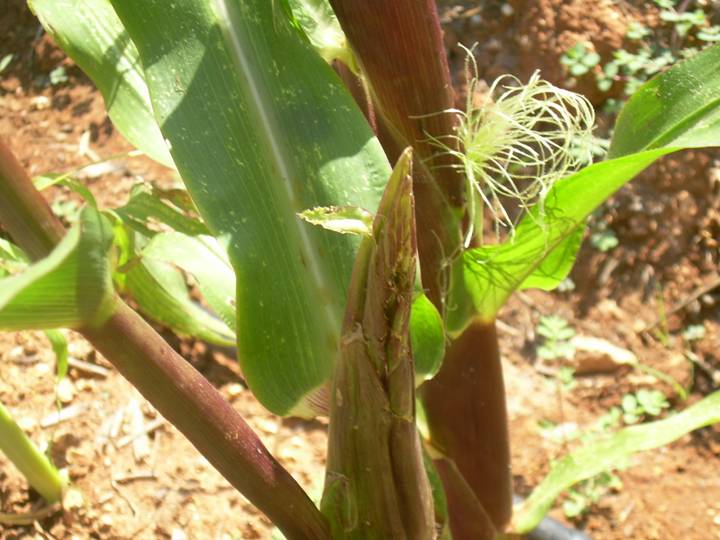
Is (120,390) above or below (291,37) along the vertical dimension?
below

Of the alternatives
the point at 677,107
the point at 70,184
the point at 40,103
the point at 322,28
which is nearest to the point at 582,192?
the point at 677,107

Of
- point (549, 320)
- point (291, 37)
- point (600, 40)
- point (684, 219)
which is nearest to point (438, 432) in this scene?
point (291, 37)

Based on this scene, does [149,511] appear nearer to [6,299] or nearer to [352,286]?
[352,286]

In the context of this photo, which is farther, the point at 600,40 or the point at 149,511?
the point at 600,40

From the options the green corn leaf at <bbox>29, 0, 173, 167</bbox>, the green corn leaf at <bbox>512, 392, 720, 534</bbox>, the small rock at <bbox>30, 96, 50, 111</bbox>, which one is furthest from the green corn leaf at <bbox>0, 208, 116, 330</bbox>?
the small rock at <bbox>30, 96, 50, 111</bbox>

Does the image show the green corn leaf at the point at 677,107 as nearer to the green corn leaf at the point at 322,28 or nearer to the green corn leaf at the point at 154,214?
the green corn leaf at the point at 322,28

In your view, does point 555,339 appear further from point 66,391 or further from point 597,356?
point 66,391

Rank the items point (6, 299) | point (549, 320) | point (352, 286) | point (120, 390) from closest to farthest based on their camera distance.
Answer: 1. point (6, 299)
2. point (352, 286)
3. point (120, 390)
4. point (549, 320)

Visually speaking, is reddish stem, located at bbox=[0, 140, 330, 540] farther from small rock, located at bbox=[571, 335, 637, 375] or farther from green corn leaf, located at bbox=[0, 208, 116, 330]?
small rock, located at bbox=[571, 335, 637, 375]
